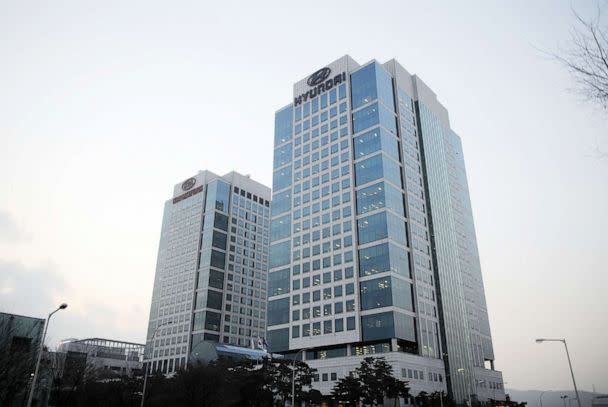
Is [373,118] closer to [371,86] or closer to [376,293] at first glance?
[371,86]

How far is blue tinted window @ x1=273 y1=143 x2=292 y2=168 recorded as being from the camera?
149625 millimetres

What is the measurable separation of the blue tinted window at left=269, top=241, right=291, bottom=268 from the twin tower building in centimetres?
39

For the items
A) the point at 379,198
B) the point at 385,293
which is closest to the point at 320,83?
the point at 379,198

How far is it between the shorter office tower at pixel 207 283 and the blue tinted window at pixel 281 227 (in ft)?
150

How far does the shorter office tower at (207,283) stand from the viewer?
566 feet

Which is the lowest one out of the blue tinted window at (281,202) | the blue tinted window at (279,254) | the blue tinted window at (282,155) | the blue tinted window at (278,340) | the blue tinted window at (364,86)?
the blue tinted window at (278,340)

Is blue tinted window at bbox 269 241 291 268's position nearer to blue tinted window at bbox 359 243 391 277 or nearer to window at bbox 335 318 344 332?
blue tinted window at bbox 359 243 391 277

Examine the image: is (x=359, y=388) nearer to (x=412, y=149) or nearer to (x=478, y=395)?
(x=478, y=395)

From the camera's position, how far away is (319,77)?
492ft

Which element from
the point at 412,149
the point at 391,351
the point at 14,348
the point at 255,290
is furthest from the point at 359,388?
the point at 255,290

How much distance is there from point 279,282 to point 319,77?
66.1m

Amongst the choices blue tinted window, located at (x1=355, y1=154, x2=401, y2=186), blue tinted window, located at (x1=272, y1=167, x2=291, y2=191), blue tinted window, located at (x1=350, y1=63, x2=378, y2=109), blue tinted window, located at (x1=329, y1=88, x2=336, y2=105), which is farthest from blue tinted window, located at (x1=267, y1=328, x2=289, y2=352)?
blue tinted window, located at (x1=329, y1=88, x2=336, y2=105)

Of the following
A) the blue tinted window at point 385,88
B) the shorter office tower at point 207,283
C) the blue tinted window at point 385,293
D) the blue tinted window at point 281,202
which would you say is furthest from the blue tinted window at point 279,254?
the blue tinted window at point 385,88

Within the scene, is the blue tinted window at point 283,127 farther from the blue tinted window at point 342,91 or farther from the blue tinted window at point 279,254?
the blue tinted window at point 279,254
